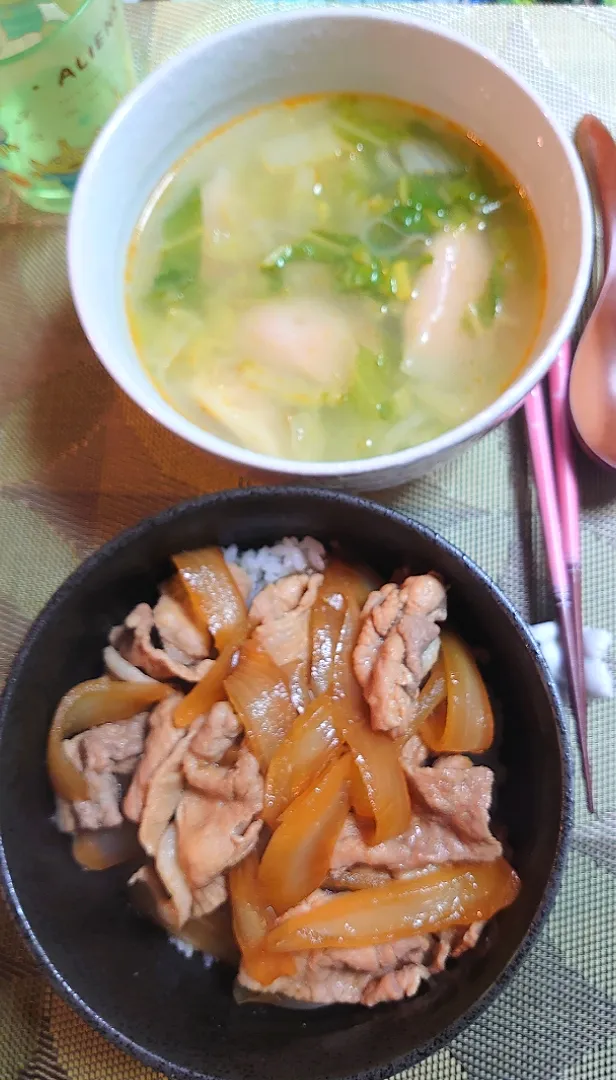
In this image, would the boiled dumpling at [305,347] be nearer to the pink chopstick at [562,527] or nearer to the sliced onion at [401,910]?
the pink chopstick at [562,527]

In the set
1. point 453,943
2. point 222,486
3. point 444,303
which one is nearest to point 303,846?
point 453,943

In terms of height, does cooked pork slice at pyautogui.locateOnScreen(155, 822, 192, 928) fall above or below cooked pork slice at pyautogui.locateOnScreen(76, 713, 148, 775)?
below

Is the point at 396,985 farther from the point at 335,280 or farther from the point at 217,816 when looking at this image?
the point at 335,280

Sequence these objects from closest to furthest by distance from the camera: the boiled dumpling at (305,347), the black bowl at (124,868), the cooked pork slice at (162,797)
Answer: the black bowl at (124,868), the cooked pork slice at (162,797), the boiled dumpling at (305,347)

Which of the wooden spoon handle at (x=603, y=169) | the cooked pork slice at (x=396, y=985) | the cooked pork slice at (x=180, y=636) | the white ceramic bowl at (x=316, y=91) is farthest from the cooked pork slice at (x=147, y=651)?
the wooden spoon handle at (x=603, y=169)

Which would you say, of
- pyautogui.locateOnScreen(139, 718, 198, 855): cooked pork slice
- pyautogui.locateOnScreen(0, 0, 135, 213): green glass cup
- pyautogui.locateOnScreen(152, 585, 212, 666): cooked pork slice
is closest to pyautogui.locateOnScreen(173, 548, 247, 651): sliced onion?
pyautogui.locateOnScreen(152, 585, 212, 666): cooked pork slice

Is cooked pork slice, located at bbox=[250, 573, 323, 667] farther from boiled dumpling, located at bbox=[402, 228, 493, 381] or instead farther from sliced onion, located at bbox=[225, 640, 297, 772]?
boiled dumpling, located at bbox=[402, 228, 493, 381]

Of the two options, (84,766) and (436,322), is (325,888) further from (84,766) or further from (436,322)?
(436,322)

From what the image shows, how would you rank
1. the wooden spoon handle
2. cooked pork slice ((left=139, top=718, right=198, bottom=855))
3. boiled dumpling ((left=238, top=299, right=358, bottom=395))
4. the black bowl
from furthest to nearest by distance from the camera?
the wooden spoon handle, boiled dumpling ((left=238, top=299, right=358, bottom=395)), cooked pork slice ((left=139, top=718, right=198, bottom=855)), the black bowl
